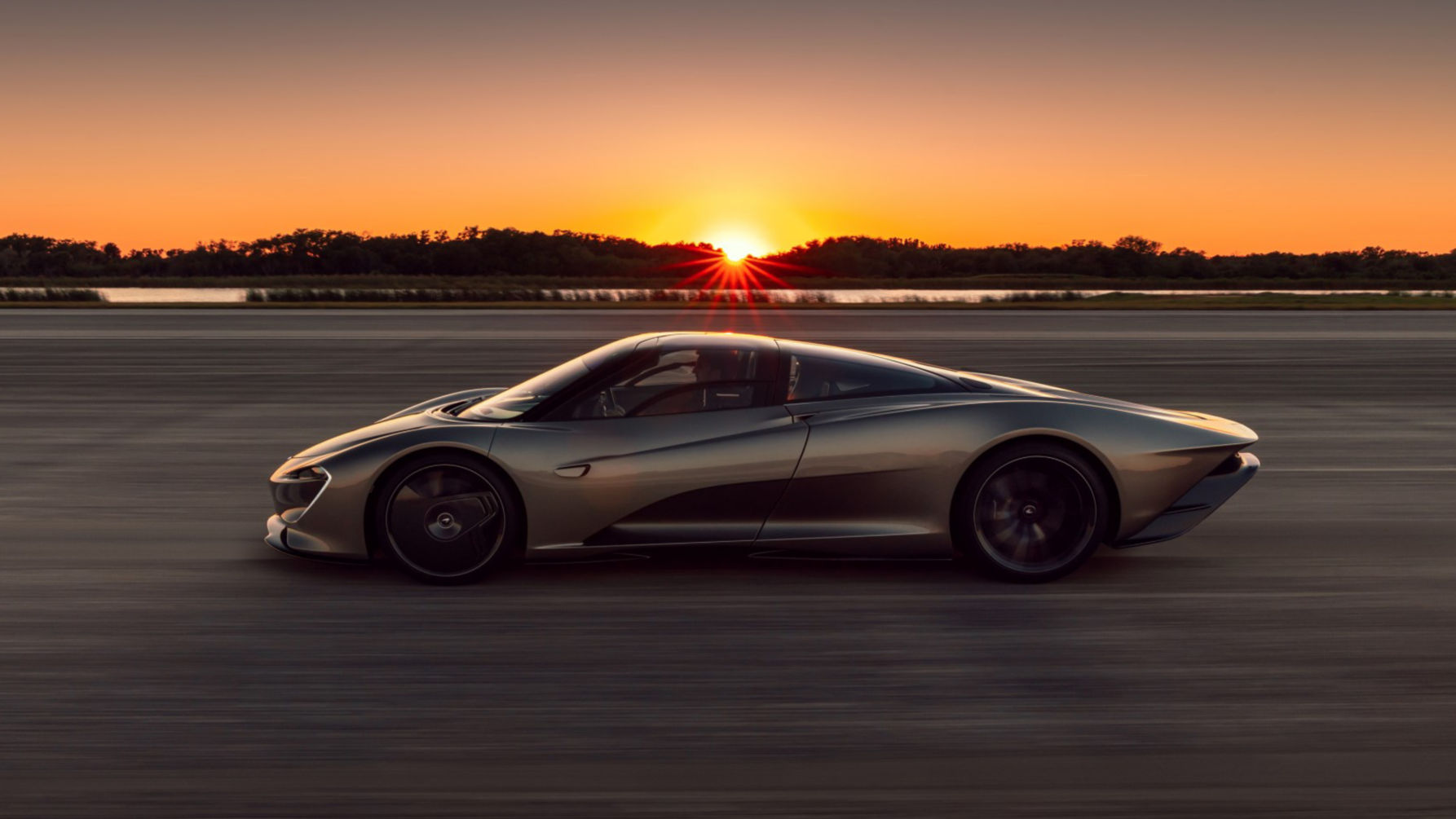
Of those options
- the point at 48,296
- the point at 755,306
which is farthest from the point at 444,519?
the point at 48,296

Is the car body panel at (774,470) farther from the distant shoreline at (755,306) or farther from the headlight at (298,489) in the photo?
the distant shoreline at (755,306)

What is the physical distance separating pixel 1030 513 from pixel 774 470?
1.21 metres

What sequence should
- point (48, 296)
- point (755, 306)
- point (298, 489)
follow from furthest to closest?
point (48, 296)
point (755, 306)
point (298, 489)

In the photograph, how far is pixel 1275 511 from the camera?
305 inches

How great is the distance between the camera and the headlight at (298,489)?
5.75 m

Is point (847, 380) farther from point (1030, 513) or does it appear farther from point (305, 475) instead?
point (305, 475)

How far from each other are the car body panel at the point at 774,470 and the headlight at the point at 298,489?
21 millimetres

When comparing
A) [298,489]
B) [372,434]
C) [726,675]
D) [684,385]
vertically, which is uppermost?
[684,385]

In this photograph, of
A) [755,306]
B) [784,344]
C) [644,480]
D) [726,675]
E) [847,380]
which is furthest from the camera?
[755,306]

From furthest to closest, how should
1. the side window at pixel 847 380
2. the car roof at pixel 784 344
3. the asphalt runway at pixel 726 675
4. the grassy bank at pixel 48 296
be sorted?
the grassy bank at pixel 48 296
the car roof at pixel 784 344
the side window at pixel 847 380
the asphalt runway at pixel 726 675

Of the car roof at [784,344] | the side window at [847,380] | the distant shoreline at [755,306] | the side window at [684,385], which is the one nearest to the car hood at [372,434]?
the side window at [684,385]

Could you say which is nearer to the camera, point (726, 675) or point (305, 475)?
point (726, 675)

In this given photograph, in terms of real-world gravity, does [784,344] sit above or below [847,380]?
above

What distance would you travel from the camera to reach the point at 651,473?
560 centimetres
